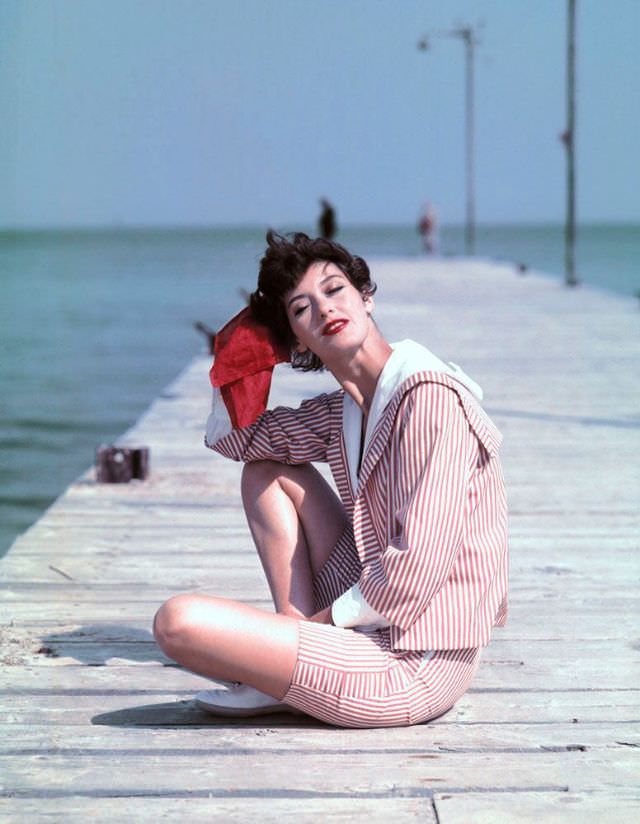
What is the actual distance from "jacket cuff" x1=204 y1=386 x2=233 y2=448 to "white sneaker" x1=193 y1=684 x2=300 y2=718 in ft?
2.18

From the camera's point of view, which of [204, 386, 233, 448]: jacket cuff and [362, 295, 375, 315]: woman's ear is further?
[204, 386, 233, 448]: jacket cuff

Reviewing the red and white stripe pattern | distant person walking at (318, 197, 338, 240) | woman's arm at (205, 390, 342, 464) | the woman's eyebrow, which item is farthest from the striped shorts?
distant person walking at (318, 197, 338, 240)

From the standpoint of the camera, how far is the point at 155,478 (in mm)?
6473

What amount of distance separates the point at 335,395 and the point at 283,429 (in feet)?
0.58

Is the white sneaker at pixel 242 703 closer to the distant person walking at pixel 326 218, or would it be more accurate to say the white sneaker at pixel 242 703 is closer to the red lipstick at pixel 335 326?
the red lipstick at pixel 335 326

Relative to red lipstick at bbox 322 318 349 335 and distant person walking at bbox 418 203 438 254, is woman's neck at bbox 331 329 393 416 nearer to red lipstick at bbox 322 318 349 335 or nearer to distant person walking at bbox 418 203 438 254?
red lipstick at bbox 322 318 349 335

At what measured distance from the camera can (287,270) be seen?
3361 millimetres

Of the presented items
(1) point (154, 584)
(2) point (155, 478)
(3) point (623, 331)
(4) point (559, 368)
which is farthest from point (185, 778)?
(3) point (623, 331)

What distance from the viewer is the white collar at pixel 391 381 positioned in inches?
127

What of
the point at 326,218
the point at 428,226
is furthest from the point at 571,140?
the point at 428,226

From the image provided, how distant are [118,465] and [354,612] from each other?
10.8 feet

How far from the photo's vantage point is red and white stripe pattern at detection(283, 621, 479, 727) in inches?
125

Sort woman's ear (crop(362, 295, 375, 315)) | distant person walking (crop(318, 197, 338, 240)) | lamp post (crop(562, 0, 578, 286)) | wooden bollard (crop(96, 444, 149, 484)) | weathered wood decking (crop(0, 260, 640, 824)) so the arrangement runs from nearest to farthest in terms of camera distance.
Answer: weathered wood decking (crop(0, 260, 640, 824))
woman's ear (crop(362, 295, 375, 315))
wooden bollard (crop(96, 444, 149, 484))
lamp post (crop(562, 0, 578, 286))
distant person walking (crop(318, 197, 338, 240))

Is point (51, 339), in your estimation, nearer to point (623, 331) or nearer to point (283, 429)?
point (623, 331)
